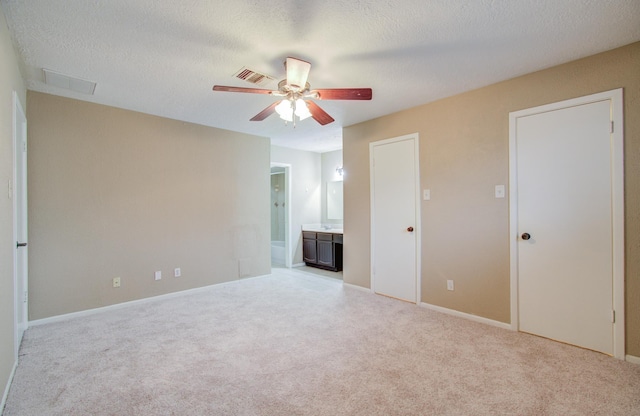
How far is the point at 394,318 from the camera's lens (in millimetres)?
3152

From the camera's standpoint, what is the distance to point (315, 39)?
7.06 feet

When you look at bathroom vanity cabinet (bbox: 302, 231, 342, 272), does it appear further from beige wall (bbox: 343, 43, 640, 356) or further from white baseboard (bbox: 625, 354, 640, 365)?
white baseboard (bbox: 625, 354, 640, 365)

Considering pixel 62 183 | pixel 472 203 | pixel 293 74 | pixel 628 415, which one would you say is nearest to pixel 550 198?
pixel 472 203

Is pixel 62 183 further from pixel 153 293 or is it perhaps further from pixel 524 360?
pixel 524 360

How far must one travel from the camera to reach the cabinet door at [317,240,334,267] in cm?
561

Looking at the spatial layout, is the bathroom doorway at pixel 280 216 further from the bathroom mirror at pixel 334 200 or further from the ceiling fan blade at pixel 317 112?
the ceiling fan blade at pixel 317 112

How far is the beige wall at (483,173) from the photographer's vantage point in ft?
7.38

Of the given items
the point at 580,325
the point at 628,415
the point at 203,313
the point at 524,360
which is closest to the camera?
the point at 628,415

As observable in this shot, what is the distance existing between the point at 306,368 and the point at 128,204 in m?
2.96

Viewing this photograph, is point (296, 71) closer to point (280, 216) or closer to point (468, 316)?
point (468, 316)

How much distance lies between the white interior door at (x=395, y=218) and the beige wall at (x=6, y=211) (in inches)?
138

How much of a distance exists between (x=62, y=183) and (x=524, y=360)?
15.4 feet

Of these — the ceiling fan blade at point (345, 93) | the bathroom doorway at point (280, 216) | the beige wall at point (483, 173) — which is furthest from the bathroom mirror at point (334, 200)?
the ceiling fan blade at point (345, 93)

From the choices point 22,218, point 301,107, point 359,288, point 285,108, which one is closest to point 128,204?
point 22,218
